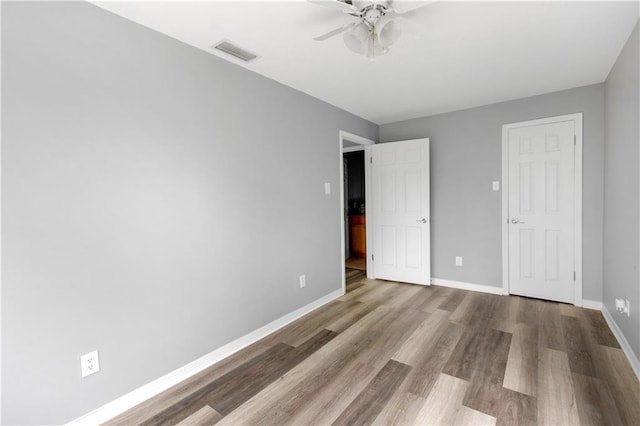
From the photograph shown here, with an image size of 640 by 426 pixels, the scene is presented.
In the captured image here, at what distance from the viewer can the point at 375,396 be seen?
187 centimetres

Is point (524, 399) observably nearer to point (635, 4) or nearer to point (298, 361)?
point (298, 361)

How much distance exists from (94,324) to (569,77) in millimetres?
4348

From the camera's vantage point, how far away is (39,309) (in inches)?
59.1

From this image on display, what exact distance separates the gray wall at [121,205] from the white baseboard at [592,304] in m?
3.29

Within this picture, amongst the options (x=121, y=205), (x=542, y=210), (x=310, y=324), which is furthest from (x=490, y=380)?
(x=121, y=205)

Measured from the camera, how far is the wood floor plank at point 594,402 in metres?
1.62

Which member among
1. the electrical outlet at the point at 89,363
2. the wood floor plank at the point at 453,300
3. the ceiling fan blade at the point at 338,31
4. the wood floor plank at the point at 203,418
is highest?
the ceiling fan blade at the point at 338,31

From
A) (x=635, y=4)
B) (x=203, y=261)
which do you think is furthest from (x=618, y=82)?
(x=203, y=261)

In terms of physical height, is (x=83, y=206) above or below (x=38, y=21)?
below

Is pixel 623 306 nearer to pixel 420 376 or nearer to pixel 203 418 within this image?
pixel 420 376

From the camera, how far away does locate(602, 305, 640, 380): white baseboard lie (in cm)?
201

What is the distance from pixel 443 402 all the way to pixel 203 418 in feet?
4.67

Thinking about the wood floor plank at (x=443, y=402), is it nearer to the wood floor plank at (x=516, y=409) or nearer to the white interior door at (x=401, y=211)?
the wood floor plank at (x=516, y=409)

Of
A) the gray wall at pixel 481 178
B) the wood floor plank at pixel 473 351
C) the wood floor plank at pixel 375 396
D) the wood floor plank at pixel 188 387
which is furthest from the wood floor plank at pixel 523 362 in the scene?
the wood floor plank at pixel 188 387
